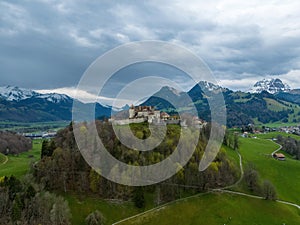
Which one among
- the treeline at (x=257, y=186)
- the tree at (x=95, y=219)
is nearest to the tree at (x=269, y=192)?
the treeline at (x=257, y=186)

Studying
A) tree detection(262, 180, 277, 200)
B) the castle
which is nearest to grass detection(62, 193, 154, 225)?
tree detection(262, 180, 277, 200)

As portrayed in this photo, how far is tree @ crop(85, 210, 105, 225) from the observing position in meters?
66.7

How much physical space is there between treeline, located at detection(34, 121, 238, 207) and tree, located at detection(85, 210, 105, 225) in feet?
40.8

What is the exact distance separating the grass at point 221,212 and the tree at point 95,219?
6.67 meters

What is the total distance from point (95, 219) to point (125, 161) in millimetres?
24495

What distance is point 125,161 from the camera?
8844 cm

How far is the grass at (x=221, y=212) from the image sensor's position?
73.6 metres

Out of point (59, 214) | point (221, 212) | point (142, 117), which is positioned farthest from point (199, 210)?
point (142, 117)

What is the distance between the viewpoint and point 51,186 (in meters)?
81.7

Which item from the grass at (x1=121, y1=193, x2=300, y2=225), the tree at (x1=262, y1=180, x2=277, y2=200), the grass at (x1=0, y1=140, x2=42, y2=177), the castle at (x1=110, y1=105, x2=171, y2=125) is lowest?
the grass at (x1=121, y1=193, x2=300, y2=225)

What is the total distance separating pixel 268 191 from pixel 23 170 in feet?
279

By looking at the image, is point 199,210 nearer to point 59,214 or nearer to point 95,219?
point 95,219

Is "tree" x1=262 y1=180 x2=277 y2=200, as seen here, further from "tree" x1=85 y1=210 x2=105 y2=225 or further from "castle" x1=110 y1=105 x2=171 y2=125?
"tree" x1=85 y1=210 x2=105 y2=225

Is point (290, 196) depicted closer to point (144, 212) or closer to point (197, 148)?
point (197, 148)
